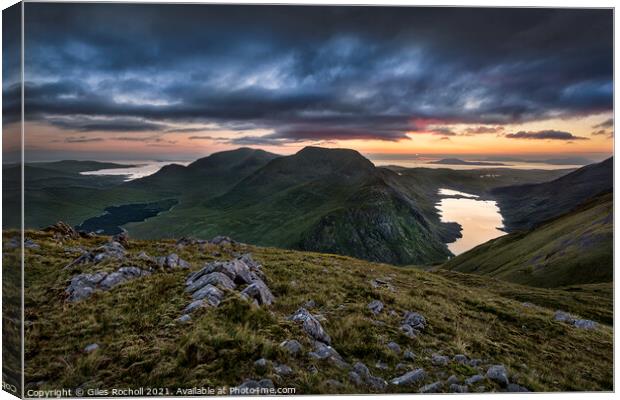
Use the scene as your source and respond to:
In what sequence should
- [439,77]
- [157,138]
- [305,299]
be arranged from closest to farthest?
[305,299] < [439,77] < [157,138]

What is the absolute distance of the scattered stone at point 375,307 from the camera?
1295 centimetres

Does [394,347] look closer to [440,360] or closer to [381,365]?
[381,365]

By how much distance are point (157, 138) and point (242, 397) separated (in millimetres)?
13856

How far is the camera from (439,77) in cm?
1614

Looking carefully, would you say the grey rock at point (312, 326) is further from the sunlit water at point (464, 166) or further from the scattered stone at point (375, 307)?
the sunlit water at point (464, 166)

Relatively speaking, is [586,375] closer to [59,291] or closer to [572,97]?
[572,97]

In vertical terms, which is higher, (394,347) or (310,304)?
(310,304)

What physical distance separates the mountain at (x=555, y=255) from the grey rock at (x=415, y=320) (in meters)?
44.9

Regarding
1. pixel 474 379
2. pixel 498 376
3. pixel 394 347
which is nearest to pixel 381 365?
pixel 394 347

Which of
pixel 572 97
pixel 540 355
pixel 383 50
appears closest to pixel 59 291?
pixel 383 50

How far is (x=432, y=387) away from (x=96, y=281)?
454 inches

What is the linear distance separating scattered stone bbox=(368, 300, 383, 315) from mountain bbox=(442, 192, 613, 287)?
148 ft

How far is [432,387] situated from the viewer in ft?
32.3

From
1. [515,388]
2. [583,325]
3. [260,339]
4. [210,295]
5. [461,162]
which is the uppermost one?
[461,162]
